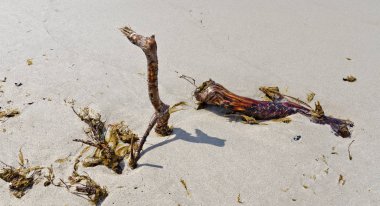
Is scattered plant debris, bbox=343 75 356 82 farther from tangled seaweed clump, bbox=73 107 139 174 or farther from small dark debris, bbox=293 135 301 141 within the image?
tangled seaweed clump, bbox=73 107 139 174

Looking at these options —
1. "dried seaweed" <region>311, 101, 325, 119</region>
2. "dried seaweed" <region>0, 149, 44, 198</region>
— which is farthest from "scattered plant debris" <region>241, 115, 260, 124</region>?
"dried seaweed" <region>0, 149, 44, 198</region>

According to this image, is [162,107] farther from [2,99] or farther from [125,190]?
[2,99]

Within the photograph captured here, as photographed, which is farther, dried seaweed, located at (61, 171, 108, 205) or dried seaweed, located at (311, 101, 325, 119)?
dried seaweed, located at (311, 101, 325, 119)

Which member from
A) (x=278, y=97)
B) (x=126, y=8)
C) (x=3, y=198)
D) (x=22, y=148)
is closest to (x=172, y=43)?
(x=126, y=8)

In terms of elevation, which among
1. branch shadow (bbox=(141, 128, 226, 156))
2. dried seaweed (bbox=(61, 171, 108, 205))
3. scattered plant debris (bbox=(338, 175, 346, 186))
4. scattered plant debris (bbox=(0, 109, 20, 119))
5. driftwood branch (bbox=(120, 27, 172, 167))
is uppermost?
driftwood branch (bbox=(120, 27, 172, 167))

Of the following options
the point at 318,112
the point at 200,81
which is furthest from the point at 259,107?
the point at 200,81

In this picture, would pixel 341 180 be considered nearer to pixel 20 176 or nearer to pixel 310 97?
pixel 310 97
